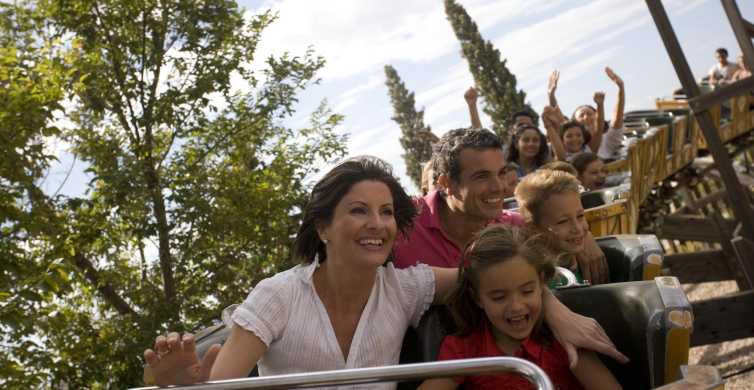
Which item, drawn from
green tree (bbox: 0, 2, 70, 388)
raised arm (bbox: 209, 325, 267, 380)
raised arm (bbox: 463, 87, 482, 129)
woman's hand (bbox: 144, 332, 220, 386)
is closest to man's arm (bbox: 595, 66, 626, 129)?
raised arm (bbox: 463, 87, 482, 129)

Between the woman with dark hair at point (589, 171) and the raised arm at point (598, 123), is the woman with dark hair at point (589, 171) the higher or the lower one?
the lower one

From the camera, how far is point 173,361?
2.14m

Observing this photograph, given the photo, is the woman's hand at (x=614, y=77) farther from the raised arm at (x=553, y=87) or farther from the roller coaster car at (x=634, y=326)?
the roller coaster car at (x=634, y=326)

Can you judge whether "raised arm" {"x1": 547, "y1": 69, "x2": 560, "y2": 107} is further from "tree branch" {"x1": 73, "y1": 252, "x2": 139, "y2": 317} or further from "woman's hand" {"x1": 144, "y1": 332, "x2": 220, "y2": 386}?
"woman's hand" {"x1": 144, "y1": 332, "x2": 220, "y2": 386}

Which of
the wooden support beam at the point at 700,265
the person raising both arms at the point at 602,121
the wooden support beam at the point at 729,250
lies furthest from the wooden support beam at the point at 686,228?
the person raising both arms at the point at 602,121

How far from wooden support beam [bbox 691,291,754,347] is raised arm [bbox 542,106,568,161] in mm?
→ 1344

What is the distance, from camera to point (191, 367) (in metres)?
2.16

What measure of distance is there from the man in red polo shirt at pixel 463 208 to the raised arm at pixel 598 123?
3.70m

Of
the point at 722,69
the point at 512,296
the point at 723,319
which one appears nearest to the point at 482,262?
the point at 512,296

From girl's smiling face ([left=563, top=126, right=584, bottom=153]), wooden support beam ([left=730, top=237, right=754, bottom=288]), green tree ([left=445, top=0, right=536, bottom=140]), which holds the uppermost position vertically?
green tree ([left=445, top=0, right=536, bottom=140])

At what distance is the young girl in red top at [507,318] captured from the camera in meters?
2.57

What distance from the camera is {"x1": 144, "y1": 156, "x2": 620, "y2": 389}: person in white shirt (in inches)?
100

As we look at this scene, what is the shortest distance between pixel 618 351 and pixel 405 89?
40181 millimetres

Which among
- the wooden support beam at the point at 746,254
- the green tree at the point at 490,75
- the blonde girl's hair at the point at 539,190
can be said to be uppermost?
the green tree at the point at 490,75
